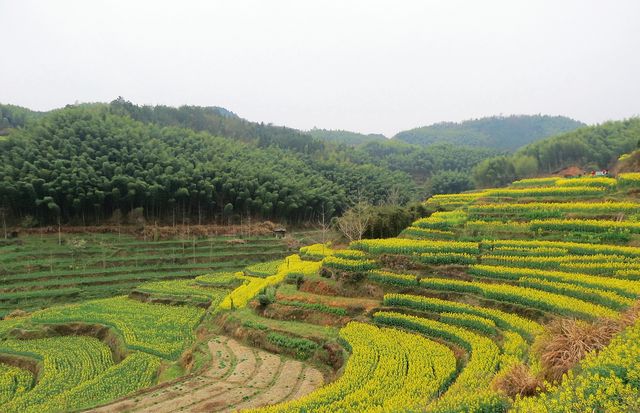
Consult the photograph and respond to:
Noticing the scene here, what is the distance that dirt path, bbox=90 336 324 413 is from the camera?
13578mm

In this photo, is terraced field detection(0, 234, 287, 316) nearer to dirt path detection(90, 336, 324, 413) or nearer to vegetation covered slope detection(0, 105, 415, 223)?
vegetation covered slope detection(0, 105, 415, 223)

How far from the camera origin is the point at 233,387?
15047 millimetres

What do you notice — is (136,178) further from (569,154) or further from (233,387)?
(569,154)

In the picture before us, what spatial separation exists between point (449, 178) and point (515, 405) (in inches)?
3700

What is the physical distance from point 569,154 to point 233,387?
8163cm

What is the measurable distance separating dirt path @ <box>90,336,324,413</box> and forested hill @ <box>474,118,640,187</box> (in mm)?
73778

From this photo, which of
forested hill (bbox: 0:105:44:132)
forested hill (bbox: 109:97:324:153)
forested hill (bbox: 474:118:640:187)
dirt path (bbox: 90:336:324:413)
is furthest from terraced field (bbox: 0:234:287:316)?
forested hill (bbox: 109:97:324:153)

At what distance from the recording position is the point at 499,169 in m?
82.9

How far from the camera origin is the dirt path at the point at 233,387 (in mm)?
13578

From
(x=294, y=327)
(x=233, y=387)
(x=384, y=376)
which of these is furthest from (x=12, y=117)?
(x=384, y=376)

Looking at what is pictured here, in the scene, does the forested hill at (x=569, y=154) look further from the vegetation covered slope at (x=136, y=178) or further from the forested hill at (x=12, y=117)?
the forested hill at (x=12, y=117)

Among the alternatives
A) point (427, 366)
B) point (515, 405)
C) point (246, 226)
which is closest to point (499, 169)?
point (246, 226)

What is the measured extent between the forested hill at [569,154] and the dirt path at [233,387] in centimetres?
7378

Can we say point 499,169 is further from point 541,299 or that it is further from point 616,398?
point 616,398
